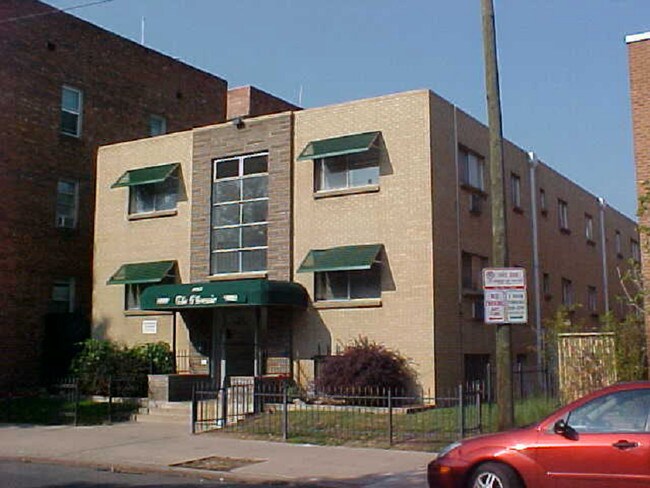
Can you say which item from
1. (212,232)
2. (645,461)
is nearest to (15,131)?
(212,232)

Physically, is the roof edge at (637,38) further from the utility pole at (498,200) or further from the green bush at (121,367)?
the green bush at (121,367)

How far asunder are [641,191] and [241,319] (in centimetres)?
1074

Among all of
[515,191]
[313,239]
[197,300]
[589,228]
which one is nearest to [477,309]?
[313,239]

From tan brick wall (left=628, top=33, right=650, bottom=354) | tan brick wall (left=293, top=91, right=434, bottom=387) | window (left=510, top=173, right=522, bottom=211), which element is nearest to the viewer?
tan brick wall (left=628, top=33, right=650, bottom=354)

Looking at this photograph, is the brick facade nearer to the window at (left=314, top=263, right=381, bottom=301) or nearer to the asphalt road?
the window at (left=314, top=263, right=381, bottom=301)

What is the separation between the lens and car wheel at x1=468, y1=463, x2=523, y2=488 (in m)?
9.23

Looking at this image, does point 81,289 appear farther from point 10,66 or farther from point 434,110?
point 434,110

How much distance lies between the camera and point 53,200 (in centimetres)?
2794

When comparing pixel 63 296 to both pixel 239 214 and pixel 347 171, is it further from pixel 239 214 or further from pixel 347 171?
pixel 347 171

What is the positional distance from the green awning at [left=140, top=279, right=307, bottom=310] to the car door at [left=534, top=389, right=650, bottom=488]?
1226cm

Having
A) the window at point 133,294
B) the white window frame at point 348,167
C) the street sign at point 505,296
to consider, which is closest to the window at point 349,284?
the white window frame at point 348,167

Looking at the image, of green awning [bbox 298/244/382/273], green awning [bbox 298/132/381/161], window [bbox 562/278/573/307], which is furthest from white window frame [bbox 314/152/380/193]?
window [bbox 562/278/573/307]

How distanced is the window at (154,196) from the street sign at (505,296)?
46.9 ft

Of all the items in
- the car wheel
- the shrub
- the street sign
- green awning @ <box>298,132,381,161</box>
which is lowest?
the car wheel
